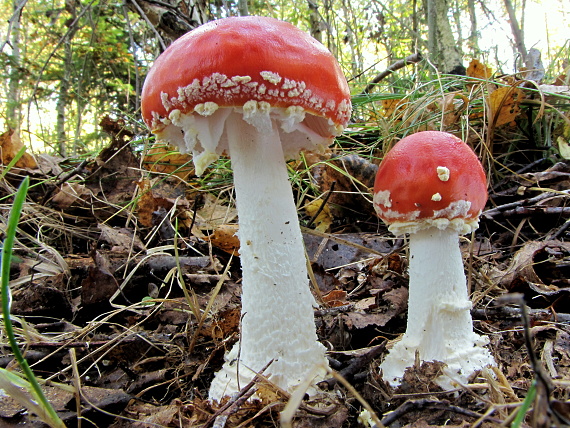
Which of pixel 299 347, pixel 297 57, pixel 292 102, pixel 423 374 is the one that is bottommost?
pixel 423 374

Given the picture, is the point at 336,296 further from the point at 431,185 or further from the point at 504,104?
the point at 504,104

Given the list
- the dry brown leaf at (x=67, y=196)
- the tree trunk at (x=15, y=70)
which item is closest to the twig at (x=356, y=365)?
the dry brown leaf at (x=67, y=196)

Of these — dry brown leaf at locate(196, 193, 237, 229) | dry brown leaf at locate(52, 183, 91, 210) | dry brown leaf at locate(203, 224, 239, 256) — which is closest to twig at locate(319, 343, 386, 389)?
dry brown leaf at locate(203, 224, 239, 256)

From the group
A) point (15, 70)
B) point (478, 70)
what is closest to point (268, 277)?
point (478, 70)

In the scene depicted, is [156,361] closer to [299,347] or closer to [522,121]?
[299,347]

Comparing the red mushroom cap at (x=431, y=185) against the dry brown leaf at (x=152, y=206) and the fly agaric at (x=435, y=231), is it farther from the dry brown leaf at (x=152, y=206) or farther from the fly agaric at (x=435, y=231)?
the dry brown leaf at (x=152, y=206)

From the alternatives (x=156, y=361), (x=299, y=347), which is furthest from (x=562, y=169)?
Result: (x=156, y=361)
